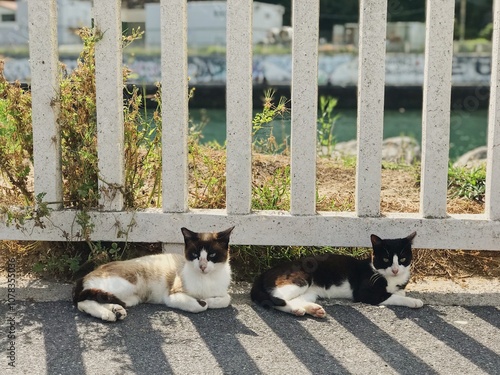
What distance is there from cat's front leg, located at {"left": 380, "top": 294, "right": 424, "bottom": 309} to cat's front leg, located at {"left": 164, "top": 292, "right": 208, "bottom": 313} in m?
1.02

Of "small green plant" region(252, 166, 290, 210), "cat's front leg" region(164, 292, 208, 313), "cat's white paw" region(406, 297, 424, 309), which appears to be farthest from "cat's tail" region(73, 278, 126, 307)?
A: "cat's white paw" region(406, 297, 424, 309)

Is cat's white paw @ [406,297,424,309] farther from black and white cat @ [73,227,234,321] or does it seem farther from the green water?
the green water

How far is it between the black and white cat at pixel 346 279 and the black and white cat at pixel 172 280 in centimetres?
25

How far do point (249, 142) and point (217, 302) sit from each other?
94cm

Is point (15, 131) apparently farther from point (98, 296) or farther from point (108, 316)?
point (108, 316)

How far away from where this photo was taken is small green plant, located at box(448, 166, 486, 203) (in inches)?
210

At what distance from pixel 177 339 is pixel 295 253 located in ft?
4.21

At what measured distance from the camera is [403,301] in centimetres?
398

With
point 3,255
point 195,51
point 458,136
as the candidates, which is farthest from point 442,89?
point 195,51

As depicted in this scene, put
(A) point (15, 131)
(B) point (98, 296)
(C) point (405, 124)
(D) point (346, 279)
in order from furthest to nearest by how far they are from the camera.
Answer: (C) point (405, 124) → (A) point (15, 131) → (D) point (346, 279) → (B) point (98, 296)

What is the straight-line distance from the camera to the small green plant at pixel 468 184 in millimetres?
5328

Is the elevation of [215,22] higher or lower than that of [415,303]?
higher

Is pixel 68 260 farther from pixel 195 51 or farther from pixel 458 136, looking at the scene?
pixel 195 51

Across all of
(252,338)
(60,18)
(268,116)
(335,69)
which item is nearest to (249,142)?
(268,116)
